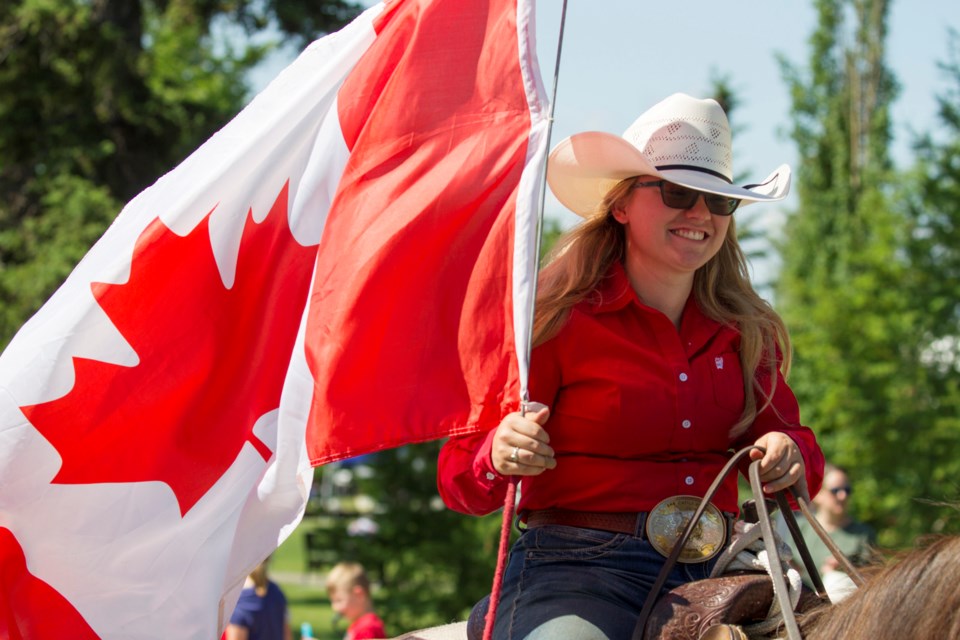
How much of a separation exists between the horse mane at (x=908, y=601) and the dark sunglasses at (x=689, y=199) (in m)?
1.15

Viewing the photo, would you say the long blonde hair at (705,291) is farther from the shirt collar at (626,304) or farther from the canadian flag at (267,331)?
the canadian flag at (267,331)

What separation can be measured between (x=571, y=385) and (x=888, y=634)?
1.16 metres

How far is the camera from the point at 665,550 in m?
3.41

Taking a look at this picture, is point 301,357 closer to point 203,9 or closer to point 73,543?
point 73,543

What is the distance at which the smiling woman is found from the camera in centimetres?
336

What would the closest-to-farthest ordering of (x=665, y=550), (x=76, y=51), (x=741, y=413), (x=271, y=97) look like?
(x=665, y=550), (x=741, y=413), (x=271, y=97), (x=76, y=51)

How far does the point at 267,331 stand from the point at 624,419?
3.71 feet

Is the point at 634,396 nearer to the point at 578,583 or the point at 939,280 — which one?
the point at 578,583

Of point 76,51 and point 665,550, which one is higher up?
point 76,51

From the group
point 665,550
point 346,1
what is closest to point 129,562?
point 665,550

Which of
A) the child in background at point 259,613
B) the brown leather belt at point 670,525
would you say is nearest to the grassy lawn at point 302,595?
the child in background at point 259,613

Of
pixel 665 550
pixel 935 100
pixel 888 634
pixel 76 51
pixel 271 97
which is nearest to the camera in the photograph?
pixel 888 634

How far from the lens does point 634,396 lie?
3.44m

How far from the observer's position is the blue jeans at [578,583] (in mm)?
3201
